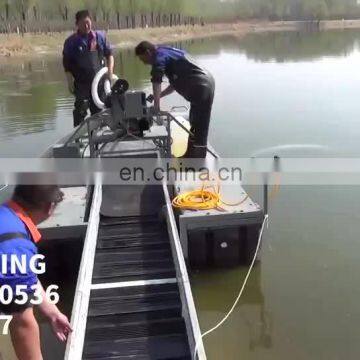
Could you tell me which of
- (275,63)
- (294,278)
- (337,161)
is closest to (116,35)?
(275,63)

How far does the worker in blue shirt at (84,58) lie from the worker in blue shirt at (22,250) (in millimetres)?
4205

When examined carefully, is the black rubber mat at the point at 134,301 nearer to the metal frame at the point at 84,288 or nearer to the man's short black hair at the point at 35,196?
the metal frame at the point at 84,288

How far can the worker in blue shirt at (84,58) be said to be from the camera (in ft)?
21.2

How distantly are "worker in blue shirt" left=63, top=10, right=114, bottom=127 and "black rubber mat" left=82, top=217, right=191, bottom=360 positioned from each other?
2214mm

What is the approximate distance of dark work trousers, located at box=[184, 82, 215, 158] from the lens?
233 inches

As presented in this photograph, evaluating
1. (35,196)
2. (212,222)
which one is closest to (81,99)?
(212,222)

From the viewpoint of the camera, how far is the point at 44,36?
40000 mm

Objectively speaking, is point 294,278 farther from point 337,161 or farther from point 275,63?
point 275,63

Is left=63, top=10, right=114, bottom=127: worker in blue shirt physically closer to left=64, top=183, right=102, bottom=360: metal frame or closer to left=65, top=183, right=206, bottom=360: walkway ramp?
left=64, top=183, right=102, bottom=360: metal frame

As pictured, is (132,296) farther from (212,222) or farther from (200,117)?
(200,117)

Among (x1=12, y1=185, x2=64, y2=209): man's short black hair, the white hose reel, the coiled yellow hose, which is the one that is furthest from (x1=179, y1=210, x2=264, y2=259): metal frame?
(x1=12, y1=185, x2=64, y2=209): man's short black hair

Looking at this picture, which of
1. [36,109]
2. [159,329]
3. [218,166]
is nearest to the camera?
[159,329]

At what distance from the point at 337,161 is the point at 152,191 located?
4100 millimetres

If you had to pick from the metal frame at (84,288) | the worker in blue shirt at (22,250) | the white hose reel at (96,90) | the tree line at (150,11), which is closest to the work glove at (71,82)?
the white hose reel at (96,90)
